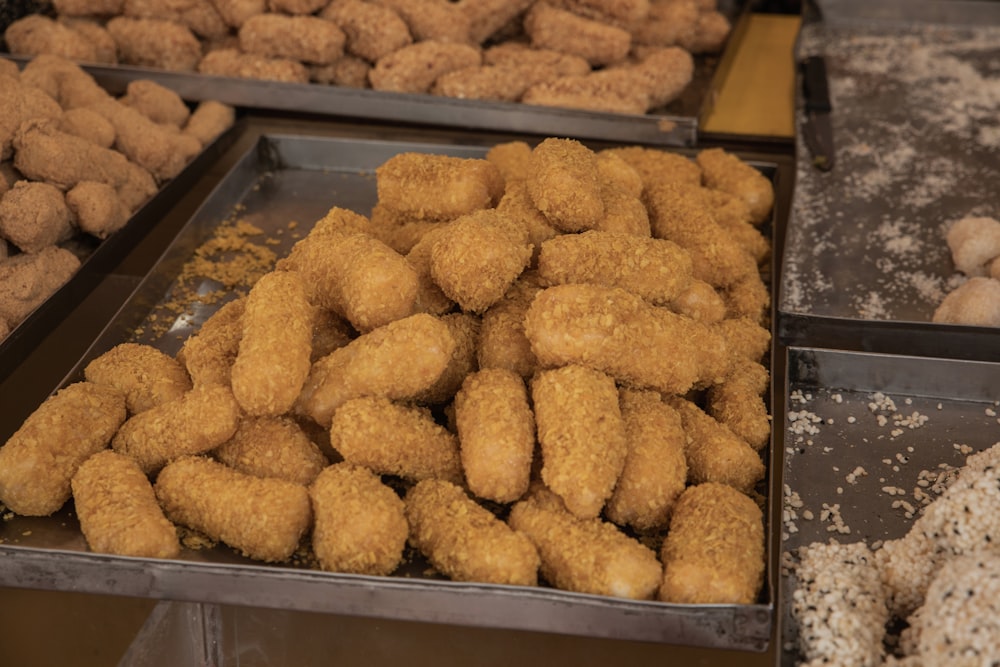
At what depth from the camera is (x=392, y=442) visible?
1570 mm

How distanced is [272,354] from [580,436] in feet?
1.62

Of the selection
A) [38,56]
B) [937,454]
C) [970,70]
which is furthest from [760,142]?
[38,56]

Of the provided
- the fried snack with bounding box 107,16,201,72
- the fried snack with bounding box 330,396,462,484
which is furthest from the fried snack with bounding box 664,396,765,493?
the fried snack with bounding box 107,16,201,72

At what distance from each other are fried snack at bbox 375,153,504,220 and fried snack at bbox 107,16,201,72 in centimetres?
136

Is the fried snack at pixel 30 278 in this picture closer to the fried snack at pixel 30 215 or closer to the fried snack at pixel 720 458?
the fried snack at pixel 30 215

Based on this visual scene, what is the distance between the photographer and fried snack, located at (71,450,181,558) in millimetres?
1487

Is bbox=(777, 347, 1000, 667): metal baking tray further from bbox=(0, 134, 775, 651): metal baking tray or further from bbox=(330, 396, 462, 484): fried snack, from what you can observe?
bbox=(330, 396, 462, 484): fried snack

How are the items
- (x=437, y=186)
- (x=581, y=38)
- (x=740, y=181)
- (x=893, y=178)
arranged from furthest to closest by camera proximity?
1. (x=581, y=38)
2. (x=893, y=178)
3. (x=740, y=181)
4. (x=437, y=186)

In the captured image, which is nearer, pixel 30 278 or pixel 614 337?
pixel 614 337

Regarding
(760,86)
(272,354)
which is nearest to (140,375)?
(272,354)

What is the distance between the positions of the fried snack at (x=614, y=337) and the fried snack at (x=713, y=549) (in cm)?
20

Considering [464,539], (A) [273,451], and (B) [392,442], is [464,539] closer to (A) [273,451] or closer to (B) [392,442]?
(B) [392,442]

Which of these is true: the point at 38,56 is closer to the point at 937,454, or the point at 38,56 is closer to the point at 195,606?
the point at 195,606

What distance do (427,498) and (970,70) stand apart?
2.81 metres
